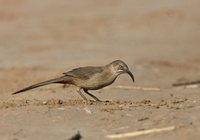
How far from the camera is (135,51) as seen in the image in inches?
859

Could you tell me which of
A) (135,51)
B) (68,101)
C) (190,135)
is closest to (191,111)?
(190,135)

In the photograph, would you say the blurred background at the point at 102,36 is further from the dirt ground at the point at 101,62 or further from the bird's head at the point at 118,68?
the bird's head at the point at 118,68

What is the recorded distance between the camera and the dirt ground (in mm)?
9020

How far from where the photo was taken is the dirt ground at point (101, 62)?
355 inches

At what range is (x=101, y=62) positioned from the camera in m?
18.7

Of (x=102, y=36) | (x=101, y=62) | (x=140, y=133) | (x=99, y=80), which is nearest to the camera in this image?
(x=140, y=133)

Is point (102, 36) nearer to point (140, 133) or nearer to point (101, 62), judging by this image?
point (101, 62)

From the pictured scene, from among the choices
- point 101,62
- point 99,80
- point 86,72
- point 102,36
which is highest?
point 102,36

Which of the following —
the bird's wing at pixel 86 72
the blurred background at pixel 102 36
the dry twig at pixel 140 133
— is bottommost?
the dry twig at pixel 140 133

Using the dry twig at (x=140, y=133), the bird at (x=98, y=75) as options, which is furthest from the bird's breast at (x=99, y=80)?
the dry twig at (x=140, y=133)

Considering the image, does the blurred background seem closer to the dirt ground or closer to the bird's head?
the dirt ground

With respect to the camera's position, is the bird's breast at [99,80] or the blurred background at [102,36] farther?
the blurred background at [102,36]

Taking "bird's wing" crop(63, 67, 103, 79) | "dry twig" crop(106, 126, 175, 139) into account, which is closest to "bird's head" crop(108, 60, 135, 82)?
"bird's wing" crop(63, 67, 103, 79)

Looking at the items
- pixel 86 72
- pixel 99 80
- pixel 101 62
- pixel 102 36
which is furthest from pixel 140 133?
pixel 102 36
